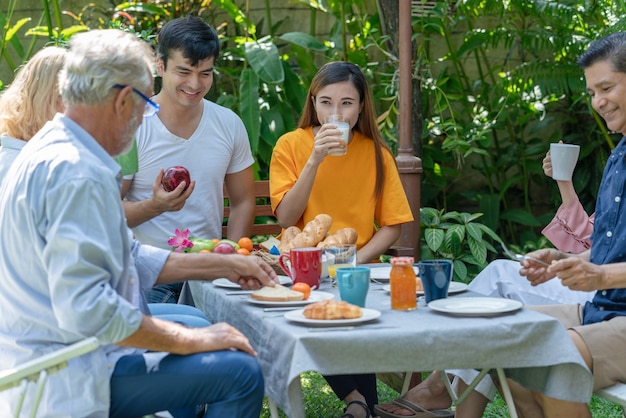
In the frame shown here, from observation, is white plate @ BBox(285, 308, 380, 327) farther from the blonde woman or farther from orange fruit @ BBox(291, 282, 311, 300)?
the blonde woman

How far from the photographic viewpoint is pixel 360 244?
412cm

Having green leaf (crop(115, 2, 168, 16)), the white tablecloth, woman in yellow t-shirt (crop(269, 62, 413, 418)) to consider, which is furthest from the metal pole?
green leaf (crop(115, 2, 168, 16))

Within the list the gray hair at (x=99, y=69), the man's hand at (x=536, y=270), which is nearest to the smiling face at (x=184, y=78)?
the gray hair at (x=99, y=69)

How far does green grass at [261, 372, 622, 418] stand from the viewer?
4.30m

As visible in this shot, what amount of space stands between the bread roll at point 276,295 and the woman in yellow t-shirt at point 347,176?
124 centimetres

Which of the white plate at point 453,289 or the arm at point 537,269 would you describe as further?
the arm at point 537,269

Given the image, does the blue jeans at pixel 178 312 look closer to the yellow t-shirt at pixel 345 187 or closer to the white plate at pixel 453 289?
the white plate at pixel 453 289

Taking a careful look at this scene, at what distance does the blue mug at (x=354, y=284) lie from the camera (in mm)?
2635

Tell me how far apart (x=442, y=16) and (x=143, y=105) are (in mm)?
4395

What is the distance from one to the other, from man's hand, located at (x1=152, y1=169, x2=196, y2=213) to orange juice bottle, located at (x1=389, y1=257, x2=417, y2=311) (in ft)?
4.00

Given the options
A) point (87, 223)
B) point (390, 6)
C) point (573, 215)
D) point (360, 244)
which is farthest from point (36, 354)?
point (390, 6)

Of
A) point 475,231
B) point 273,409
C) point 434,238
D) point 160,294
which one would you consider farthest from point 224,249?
point 475,231

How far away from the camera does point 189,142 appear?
422 centimetres

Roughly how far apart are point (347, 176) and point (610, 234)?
4.54ft
